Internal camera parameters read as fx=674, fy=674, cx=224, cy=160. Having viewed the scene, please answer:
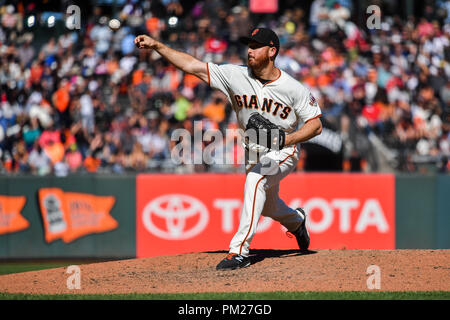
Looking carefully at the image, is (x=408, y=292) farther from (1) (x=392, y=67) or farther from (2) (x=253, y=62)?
(1) (x=392, y=67)

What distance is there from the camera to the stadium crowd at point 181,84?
12922 mm

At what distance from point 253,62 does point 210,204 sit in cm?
551

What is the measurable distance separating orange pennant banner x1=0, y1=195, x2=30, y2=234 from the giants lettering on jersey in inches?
251

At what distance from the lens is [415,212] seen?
1176 centimetres

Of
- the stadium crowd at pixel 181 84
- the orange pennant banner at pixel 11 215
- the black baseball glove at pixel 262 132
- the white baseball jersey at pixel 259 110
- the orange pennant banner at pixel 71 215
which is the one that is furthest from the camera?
the stadium crowd at pixel 181 84

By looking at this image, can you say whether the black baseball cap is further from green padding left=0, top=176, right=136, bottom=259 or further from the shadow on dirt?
green padding left=0, top=176, right=136, bottom=259

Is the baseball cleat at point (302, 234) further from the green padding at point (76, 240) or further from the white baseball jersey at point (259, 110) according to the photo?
the green padding at point (76, 240)

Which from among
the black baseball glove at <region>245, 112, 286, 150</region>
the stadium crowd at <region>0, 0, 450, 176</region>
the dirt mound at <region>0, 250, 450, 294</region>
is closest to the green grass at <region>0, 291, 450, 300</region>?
the dirt mound at <region>0, 250, 450, 294</region>

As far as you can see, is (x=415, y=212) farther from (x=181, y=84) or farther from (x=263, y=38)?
(x=263, y=38)

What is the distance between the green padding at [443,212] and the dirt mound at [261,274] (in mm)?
4462

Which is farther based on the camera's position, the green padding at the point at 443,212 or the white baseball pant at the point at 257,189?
the green padding at the point at 443,212

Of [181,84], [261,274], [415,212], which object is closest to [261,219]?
[415,212]

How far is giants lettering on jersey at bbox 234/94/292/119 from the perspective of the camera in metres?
6.54

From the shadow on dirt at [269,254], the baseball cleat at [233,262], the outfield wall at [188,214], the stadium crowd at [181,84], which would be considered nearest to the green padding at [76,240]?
the outfield wall at [188,214]
